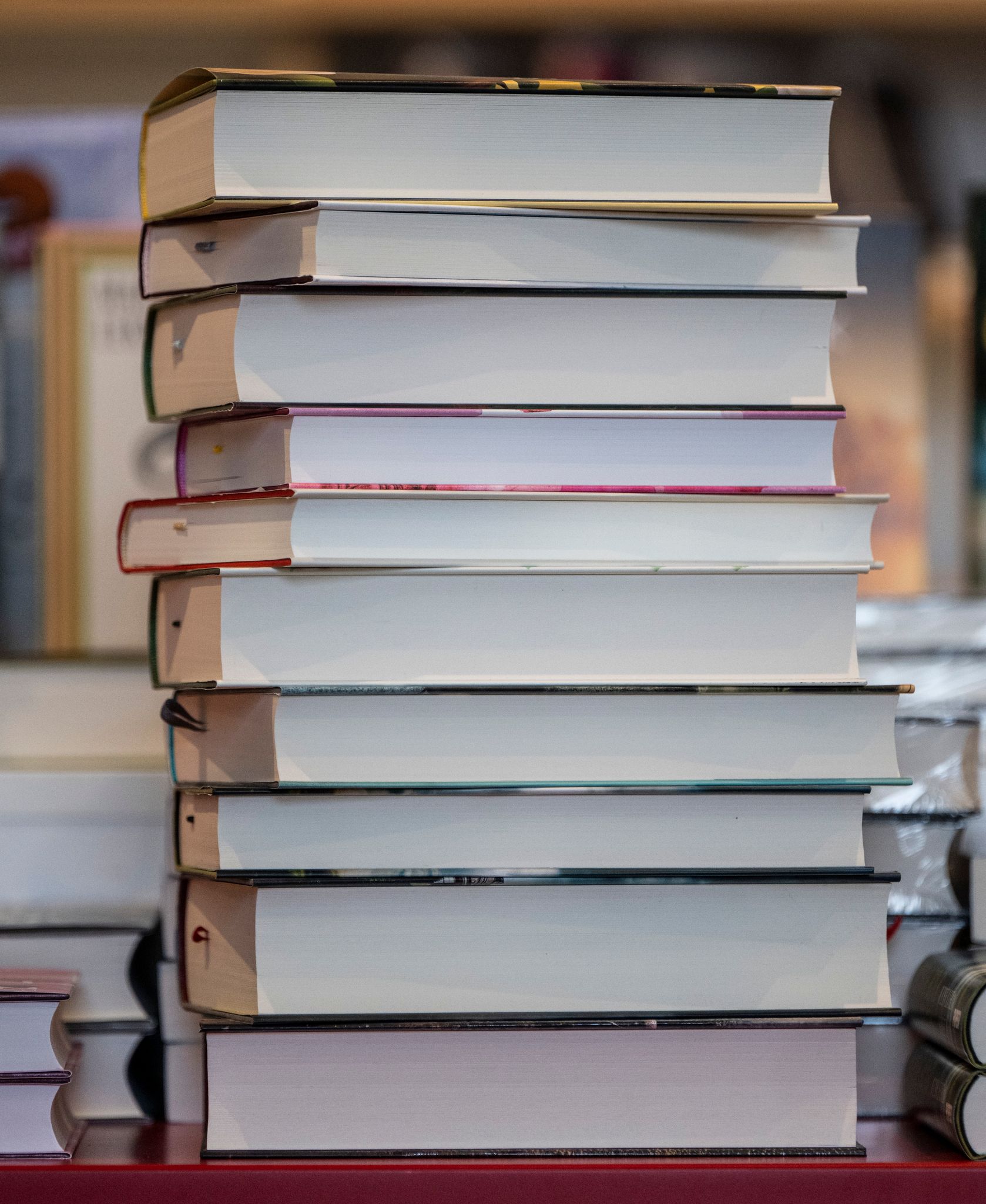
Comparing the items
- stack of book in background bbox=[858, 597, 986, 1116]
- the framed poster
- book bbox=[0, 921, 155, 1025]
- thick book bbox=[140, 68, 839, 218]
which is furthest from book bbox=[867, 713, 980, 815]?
the framed poster

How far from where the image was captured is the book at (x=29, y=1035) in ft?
1.57

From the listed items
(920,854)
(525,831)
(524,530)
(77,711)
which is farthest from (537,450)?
(77,711)

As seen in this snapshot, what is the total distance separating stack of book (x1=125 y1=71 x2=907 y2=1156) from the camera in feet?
1.54

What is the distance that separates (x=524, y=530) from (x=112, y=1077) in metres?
0.30

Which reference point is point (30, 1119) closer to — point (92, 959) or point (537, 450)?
point (92, 959)

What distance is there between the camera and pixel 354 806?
47cm

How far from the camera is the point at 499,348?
0.49 meters

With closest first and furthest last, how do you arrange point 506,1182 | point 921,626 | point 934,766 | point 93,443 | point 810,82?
point 506,1182 < point 934,766 < point 921,626 < point 93,443 < point 810,82

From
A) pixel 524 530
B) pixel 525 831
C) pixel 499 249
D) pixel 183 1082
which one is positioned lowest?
pixel 183 1082

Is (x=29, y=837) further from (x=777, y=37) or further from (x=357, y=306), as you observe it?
(x=777, y=37)

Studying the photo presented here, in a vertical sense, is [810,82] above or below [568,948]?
above

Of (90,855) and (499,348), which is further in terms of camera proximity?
(90,855)

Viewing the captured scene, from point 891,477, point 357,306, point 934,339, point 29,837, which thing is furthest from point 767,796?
point 934,339

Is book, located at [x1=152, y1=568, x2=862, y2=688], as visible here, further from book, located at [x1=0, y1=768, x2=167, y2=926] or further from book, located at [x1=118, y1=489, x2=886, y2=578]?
book, located at [x1=0, y1=768, x2=167, y2=926]
